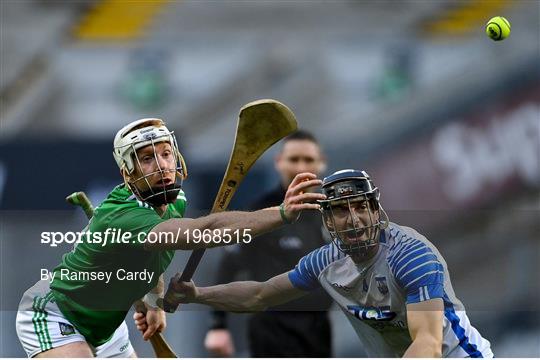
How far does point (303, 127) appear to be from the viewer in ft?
19.2

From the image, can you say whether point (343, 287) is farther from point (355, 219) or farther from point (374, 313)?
point (355, 219)

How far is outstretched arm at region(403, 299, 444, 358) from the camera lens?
15.6 feet

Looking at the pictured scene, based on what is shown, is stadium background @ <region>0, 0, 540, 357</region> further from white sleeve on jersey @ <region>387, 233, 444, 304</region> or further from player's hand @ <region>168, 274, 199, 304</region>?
white sleeve on jersey @ <region>387, 233, 444, 304</region>

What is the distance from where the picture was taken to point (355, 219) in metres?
5.16

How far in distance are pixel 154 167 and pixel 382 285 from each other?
3.39 ft

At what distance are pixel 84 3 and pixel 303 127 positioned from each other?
1.28m

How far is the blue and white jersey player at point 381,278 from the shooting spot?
4.94 meters

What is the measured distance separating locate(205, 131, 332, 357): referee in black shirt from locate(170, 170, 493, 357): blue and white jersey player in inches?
10.0

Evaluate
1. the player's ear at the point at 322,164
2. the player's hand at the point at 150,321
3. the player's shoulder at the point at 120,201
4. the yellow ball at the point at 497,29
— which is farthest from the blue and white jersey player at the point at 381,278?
the yellow ball at the point at 497,29

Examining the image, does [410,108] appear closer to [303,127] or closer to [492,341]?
[303,127]

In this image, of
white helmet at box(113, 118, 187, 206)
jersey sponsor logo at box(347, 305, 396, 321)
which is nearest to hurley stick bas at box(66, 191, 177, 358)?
white helmet at box(113, 118, 187, 206)

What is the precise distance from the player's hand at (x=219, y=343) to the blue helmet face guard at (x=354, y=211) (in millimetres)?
1032

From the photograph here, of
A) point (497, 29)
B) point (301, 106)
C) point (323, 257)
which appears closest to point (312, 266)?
point (323, 257)

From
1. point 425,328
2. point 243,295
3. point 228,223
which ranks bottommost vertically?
point 425,328
